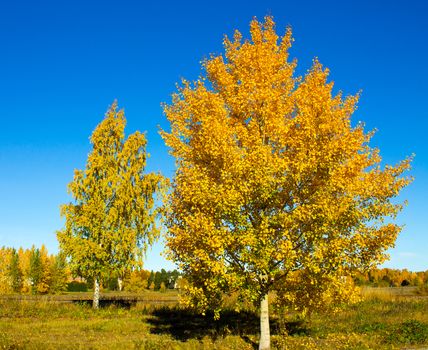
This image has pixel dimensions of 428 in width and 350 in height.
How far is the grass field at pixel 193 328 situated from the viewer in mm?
16047

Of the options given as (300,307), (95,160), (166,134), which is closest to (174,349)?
(300,307)

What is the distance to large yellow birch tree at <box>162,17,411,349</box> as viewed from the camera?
13.1 m

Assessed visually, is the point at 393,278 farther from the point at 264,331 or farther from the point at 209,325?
the point at 264,331

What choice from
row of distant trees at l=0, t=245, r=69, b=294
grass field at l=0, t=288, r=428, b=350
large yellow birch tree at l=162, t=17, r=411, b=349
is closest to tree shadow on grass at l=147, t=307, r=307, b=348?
grass field at l=0, t=288, r=428, b=350

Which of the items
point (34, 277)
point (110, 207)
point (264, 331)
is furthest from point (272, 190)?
point (34, 277)

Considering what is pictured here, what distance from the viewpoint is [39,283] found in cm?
8206

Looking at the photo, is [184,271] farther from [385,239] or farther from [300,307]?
[385,239]

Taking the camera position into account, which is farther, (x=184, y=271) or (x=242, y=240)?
(x=184, y=271)

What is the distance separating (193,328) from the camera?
832 inches

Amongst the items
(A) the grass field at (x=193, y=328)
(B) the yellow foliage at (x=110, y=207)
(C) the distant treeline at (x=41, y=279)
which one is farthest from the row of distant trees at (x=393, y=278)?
(B) the yellow foliage at (x=110, y=207)

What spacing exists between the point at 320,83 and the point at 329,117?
2158mm

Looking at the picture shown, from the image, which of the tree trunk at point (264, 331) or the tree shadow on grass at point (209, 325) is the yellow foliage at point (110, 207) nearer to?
the tree shadow on grass at point (209, 325)

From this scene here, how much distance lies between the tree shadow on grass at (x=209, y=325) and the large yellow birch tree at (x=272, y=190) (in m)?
4.49

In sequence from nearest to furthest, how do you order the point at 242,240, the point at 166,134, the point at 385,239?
1. the point at 242,240
2. the point at 385,239
3. the point at 166,134
